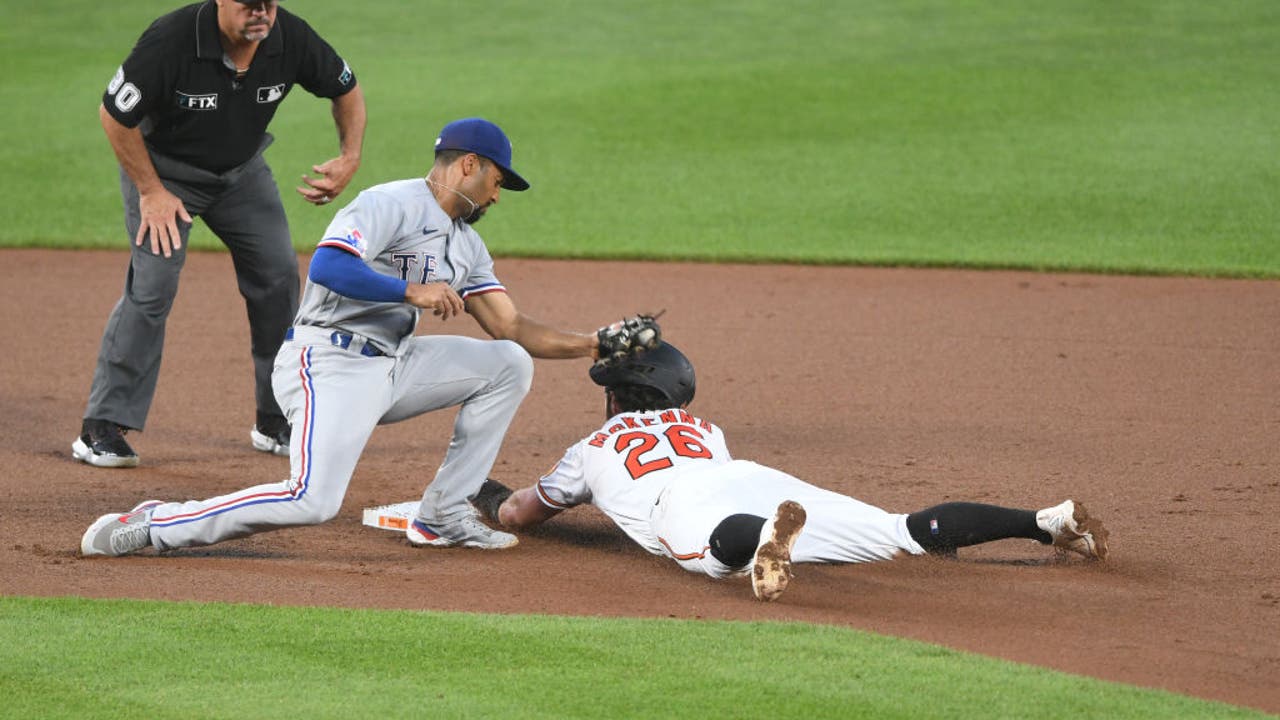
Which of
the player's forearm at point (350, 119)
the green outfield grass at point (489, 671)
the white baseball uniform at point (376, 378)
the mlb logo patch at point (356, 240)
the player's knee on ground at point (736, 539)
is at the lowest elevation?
the green outfield grass at point (489, 671)

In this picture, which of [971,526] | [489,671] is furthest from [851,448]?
[489,671]

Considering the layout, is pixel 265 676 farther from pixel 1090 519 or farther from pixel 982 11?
pixel 982 11

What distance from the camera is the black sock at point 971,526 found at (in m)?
5.48

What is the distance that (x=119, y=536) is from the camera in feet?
18.8

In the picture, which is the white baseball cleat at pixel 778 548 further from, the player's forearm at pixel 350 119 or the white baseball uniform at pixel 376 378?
the player's forearm at pixel 350 119

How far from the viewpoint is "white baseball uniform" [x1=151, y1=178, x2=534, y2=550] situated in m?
5.59

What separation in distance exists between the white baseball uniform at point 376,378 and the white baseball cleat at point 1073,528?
1.95 m

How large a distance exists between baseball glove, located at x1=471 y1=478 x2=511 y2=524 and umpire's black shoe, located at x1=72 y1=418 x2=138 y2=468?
1736mm

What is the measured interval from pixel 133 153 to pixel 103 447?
137 centimetres

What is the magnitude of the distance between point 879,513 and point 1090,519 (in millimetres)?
701

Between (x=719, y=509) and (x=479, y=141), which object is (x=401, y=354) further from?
(x=719, y=509)

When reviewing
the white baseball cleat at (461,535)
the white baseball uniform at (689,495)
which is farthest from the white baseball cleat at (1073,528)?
the white baseball cleat at (461,535)

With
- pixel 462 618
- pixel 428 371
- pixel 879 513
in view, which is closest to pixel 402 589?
pixel 462 618

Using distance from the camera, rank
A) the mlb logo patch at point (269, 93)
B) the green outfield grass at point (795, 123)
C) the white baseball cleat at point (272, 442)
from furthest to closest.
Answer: the green outfield grass at point (795, 123), the white baseball cleat at point (272, 442), the mlb logo patch at point (269, 93)
